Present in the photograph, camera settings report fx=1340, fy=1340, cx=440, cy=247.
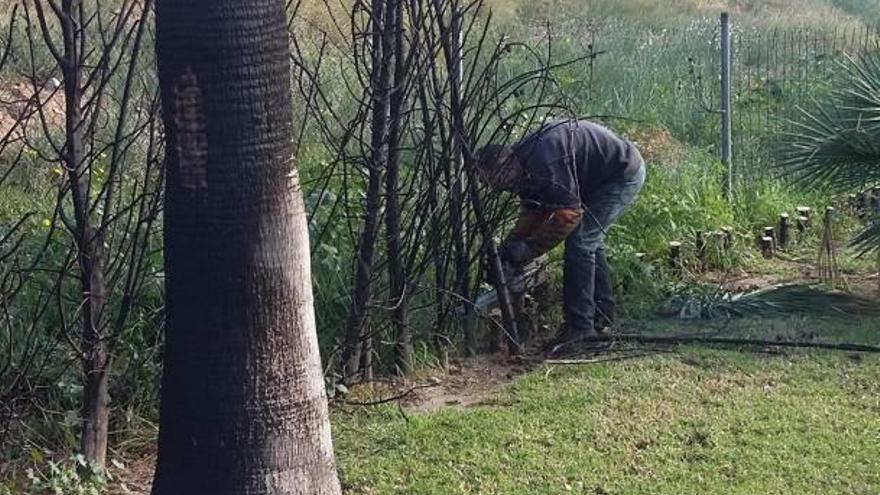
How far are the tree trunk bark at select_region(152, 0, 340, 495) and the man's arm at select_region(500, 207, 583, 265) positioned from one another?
326cm

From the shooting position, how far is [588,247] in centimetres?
768

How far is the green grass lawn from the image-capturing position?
5.49 meters

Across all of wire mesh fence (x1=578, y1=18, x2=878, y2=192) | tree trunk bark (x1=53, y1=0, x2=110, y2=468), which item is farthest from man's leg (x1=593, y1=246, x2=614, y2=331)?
tree trunk bark (x1=53, y1=0, x2=110, y2=468)

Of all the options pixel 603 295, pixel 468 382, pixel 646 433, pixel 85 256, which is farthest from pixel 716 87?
pixel 85 256

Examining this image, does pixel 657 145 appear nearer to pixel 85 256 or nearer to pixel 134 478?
pixel 134 478

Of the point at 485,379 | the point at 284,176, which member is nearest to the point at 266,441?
the point at 284,176

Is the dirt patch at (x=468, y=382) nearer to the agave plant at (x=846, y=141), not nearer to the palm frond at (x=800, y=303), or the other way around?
the palm frond at (x=800, y=303)

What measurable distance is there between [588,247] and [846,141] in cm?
208

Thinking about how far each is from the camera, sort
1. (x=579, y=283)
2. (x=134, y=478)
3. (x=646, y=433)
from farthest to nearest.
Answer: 1. (x=579, y=283)
2. (x=646, y=433)
3. (x=134, y=478)

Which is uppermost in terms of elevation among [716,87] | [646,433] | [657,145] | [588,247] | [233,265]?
[716,87]

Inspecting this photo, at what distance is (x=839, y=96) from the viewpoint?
880 cm

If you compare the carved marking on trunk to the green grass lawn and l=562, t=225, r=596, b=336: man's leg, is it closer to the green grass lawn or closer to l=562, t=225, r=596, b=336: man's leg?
the green grass lawn

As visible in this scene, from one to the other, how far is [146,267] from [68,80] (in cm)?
115

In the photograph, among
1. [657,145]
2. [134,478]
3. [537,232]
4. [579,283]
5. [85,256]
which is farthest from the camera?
[657,145]
